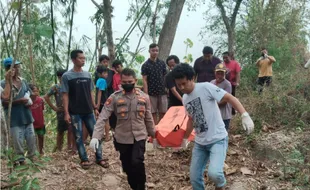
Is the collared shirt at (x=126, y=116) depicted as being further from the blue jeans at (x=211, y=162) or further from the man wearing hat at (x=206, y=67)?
the man wearing hat at (x=206, y=67)

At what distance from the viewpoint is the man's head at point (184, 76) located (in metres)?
3.81

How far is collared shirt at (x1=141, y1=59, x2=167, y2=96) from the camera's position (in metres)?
6.72

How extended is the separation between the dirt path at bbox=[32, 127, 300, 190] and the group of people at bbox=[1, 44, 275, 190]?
0.25m

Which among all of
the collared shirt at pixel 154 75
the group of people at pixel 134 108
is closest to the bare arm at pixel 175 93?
the group of people at pixel 134 108

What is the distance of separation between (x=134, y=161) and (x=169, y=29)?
6479 millimetres

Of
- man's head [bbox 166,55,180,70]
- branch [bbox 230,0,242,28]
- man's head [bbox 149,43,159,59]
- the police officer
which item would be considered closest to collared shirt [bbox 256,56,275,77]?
man's head [bbox 166,55,180,70]

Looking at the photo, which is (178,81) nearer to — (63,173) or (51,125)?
(63,173)

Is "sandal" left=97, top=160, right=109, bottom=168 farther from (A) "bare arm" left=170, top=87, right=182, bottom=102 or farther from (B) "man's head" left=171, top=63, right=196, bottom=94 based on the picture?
(B) "man's head" left=171, top=63, right=196, bottom=94

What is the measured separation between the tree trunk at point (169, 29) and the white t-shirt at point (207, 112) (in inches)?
253

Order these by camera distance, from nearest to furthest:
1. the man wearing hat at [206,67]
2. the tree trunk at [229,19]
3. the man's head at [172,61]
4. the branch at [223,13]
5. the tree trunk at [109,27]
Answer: the man wearing hat at [206,67] → the man's head at [172,61] → the tree trunk at [109,27] → the tree trunk at [229,19] → the branch at [223,13]

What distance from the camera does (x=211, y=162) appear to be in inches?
149

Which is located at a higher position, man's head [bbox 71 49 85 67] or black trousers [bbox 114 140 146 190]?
man's head [bbox 71 49 85 67]

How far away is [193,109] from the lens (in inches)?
155

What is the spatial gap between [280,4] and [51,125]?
9.86 metres
